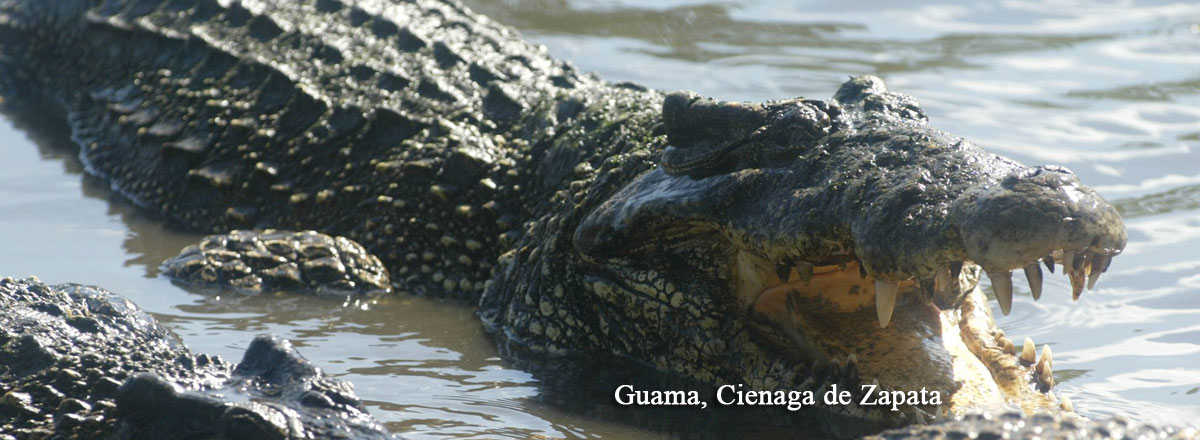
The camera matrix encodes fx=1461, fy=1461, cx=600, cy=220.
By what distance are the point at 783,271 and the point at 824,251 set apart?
0.23 metres

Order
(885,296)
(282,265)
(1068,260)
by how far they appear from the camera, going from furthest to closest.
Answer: (282,265), (885,296), (1068,260)

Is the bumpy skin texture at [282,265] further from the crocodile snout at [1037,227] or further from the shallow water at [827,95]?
the crocodile snout at [1037,227]

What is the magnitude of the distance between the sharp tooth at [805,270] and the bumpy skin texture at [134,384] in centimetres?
140

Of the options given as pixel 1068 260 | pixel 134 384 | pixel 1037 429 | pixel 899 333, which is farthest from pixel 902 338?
pixel 134 384

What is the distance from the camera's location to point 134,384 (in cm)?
366

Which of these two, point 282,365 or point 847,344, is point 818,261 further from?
point 282,365

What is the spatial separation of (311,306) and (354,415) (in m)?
2.30

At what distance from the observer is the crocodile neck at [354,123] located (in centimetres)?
621

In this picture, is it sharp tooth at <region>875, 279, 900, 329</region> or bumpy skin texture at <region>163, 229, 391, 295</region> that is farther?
bumpy skin texture at <region>163, 229, 391, 295</region>

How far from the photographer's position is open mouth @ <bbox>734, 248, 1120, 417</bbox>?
172 inches

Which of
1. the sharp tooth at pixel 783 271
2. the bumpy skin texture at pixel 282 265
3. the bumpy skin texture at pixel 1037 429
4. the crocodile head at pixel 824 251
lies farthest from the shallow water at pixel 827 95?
the bumpy skin texture at pixel 1037 429

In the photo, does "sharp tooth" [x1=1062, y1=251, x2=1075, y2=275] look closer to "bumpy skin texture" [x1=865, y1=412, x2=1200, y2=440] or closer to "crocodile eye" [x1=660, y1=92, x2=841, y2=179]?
"bumpy skin texture" [x1=865, y1=412, x2=1200, y2=440]

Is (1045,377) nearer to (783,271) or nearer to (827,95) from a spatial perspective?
(783,271)

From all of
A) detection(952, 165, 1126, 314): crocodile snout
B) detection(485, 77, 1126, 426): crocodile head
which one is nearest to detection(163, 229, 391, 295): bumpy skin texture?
detection(485, 77, 1126, 426): crocodile head
